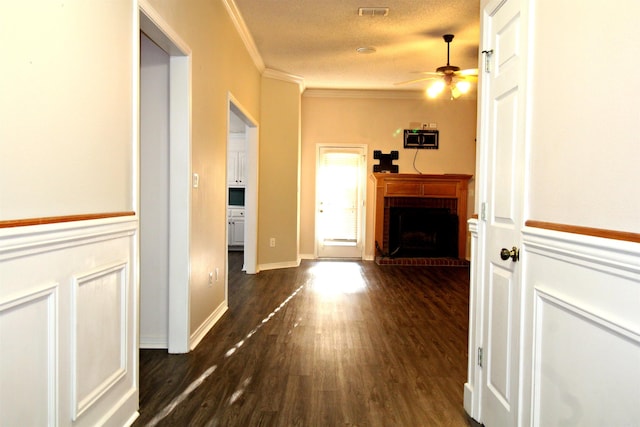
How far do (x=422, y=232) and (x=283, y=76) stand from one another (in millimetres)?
3537

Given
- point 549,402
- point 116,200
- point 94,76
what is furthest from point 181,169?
point 549,402

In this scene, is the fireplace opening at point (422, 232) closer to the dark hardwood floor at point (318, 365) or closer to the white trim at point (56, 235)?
the dark hardwood floor at point (318, 365)

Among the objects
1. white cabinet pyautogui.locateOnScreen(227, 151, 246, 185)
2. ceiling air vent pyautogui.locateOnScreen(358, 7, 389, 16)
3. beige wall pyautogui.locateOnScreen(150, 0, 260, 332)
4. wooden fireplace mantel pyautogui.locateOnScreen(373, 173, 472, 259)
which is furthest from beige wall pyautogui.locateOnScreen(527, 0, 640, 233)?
white cabinet pyautogui.locateOnScreen(227, 151, 246, 185)

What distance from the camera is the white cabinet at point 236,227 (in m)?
9.05

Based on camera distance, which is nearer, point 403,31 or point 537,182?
point 537,182

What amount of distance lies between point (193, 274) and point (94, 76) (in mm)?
1780

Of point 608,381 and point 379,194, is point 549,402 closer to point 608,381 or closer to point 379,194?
point 608,381

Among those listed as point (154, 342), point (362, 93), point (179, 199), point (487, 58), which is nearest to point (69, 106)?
point (179, 199)

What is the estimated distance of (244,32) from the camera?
4840mm

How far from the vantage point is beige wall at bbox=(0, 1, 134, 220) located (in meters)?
1.31

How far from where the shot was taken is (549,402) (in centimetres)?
150

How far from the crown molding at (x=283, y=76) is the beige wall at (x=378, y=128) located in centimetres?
82

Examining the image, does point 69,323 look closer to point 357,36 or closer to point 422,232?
point 357,36

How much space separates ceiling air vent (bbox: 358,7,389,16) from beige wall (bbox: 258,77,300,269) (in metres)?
2.56
